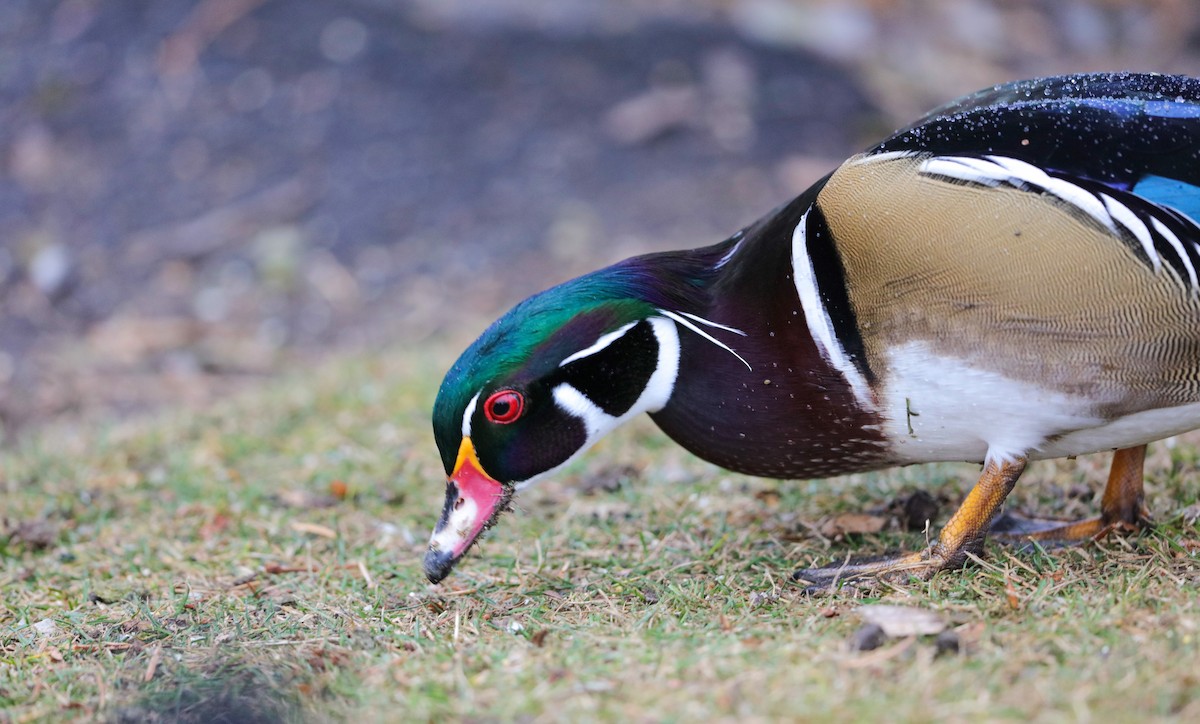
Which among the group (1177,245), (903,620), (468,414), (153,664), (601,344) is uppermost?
(1177,245)

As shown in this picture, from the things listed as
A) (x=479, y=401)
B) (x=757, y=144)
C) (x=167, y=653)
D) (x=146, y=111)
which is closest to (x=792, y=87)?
(x=757, y=144)

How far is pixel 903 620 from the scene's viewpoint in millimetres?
2377

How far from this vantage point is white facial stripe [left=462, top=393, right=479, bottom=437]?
276 centimetres

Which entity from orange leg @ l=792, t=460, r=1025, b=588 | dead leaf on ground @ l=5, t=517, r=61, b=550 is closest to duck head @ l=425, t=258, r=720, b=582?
orange leg @ l=792, t=460, r=1025, b=588

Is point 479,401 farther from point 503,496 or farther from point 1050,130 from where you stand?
point 1050,130

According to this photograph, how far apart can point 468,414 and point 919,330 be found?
1.03m

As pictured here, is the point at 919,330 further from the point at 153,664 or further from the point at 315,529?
the point at 315,529

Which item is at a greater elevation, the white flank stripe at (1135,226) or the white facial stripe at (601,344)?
the white flank stripe at (1135,226)

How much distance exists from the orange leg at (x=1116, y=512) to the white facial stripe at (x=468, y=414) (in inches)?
55.3

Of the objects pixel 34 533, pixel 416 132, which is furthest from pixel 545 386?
pixel 416 132

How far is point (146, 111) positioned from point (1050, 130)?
22.7ft

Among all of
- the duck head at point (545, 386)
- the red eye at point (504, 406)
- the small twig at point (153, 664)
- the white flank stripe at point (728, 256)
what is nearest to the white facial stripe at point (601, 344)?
the duck head at point (545, 386)

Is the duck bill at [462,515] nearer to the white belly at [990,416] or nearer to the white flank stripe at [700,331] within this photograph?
the white flank stripe at [700,331]

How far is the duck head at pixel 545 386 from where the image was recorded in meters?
2.77
